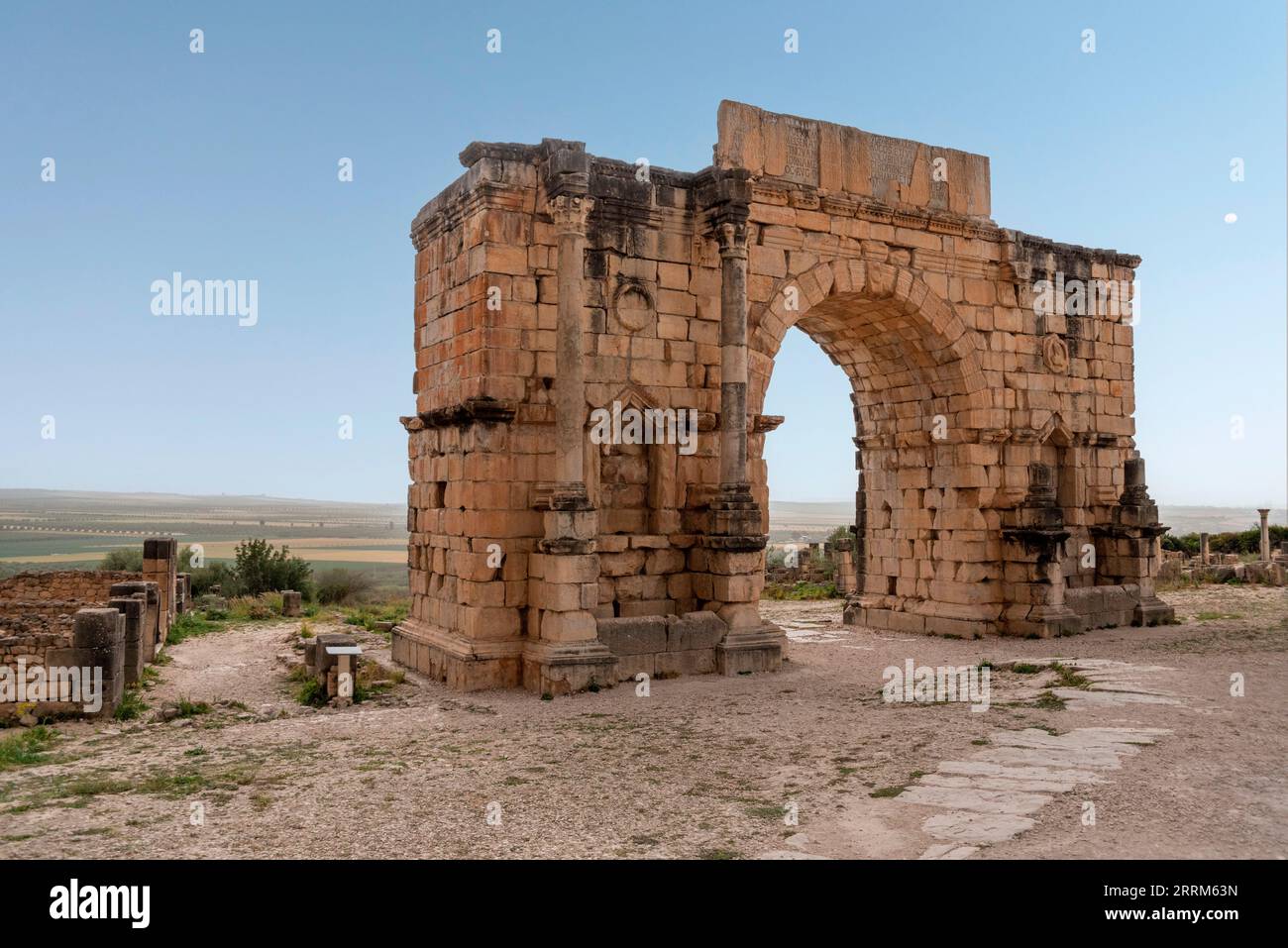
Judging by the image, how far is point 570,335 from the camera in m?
9.92

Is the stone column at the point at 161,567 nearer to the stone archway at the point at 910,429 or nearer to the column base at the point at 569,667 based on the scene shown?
the column base at the point at 569,667

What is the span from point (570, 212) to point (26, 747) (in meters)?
6.42

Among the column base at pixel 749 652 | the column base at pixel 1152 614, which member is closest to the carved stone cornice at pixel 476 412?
the column base at pixel 749 652

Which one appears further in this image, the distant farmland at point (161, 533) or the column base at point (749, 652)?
the distant farmland at point (161, 533)

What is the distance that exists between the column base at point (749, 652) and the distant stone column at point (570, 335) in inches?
91.2

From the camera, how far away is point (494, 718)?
8.59m

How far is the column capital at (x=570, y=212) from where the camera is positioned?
9.89m

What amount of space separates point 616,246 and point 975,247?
5.40 metres

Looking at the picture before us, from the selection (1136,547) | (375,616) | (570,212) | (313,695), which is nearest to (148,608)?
(313,695)

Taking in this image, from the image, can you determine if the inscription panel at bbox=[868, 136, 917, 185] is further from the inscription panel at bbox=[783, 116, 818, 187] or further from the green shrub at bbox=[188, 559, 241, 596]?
the green shrub at bbox=[188, 559, 241, 596]

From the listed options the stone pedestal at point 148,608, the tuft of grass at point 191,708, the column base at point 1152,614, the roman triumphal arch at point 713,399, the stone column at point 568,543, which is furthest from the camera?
the column base at point 1152,614

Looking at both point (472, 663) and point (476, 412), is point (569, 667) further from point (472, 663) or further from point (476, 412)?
point (476, 412)
